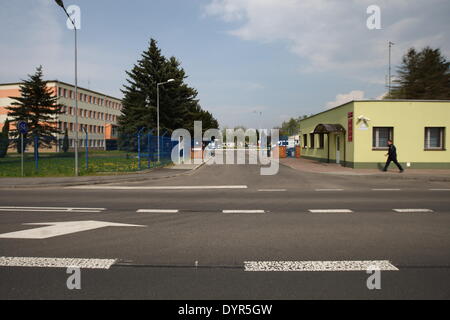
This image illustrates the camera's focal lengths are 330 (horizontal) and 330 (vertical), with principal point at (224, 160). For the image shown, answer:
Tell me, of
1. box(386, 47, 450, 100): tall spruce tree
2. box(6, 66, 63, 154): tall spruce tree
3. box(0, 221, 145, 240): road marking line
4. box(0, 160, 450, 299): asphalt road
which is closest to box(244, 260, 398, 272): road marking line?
box(0, 160, 450, 299): asphalt road

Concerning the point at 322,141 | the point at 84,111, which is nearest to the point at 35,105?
the point at 84,111

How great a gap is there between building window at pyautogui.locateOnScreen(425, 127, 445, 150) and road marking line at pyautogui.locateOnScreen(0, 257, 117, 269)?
22.5 metres

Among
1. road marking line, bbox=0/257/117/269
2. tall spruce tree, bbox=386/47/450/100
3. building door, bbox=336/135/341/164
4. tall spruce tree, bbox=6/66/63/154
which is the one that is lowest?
road marking line, bbox=0/257/117/269

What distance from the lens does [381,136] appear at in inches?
838

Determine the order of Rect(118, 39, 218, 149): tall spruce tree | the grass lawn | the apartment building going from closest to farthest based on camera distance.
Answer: the grass lawn, Rect(118, 39, 218, 149): tall spruce tree, the apartment building

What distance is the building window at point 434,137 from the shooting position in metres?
21.3

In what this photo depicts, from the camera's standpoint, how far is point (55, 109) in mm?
44531

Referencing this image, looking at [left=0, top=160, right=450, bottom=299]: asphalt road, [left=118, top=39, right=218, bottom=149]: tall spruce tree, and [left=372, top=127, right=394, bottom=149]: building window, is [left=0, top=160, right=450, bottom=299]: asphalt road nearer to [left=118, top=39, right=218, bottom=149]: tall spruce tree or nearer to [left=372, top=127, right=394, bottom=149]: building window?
[left=372, top=127, right=394, bottom=149]: building window

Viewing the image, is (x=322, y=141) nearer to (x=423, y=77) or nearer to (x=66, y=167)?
(x=66, y=167)

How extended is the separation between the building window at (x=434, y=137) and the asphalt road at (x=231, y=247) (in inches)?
537

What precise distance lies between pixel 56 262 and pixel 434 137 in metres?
23.4

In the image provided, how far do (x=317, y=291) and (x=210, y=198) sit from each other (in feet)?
22.9

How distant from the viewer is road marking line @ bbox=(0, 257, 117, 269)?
13.9ft

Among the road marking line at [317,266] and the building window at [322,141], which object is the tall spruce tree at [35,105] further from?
the road marking line at [317,266]
